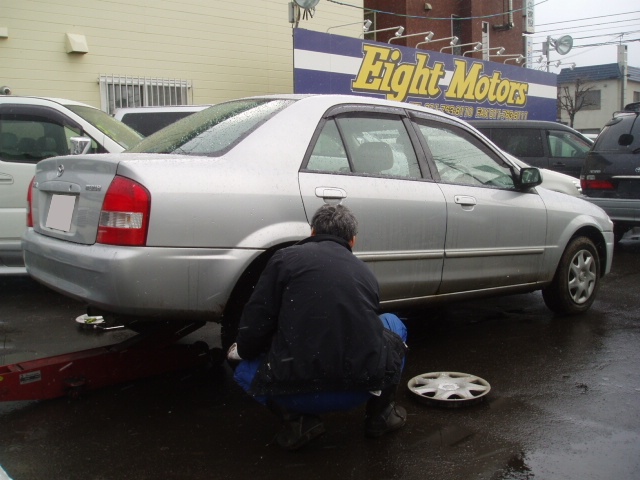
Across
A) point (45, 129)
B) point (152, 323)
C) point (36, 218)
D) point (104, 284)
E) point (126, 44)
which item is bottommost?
point (152, 323)

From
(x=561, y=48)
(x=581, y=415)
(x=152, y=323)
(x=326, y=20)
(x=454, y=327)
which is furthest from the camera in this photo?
(x=561, y=48)

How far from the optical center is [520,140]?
11859 mm

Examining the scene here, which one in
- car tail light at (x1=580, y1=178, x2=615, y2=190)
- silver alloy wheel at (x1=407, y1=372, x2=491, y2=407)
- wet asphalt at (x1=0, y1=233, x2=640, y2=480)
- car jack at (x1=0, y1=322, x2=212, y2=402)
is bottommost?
wet asphalt at (x1=0, y1=233, x2=640, y2=480)

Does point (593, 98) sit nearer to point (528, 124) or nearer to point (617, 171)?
point (528, 124)

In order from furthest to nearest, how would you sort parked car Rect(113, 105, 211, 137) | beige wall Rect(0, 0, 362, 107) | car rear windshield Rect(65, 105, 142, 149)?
beige wall Rect(0, 0, 362, 107)
parked car Rect(113, 105, 211, 137)
car rear windshield Rect(65, 105, 142, 149)

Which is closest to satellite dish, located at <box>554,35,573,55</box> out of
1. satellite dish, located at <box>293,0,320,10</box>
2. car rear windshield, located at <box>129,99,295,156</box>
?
satellite dish, located at <box>293,0,320,10</box>

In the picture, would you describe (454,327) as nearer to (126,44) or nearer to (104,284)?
(104,284)

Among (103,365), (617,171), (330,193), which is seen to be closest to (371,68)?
(617,171)

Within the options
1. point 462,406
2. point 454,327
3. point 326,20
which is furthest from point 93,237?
point 326,20

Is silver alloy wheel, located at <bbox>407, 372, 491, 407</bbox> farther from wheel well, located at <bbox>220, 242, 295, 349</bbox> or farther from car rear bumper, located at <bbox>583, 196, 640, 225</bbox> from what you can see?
car rear bumper, located at <bbox>583, 196, 640, 225</bbox>

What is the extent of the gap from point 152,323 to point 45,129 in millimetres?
2990

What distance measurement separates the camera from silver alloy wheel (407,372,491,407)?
12.6 ft

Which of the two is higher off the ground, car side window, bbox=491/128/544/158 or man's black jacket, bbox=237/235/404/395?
car side window, bbox=491/128/544/158

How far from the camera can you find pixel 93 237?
360 centimetres
